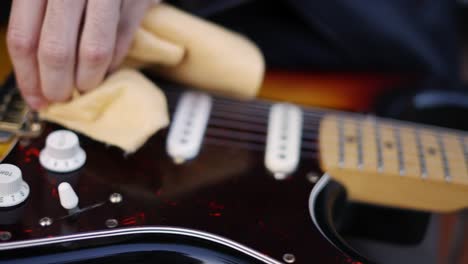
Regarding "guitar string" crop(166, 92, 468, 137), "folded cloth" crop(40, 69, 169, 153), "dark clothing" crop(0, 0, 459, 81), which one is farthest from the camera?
"dark clothing" crop(0, 0, 459, 81)

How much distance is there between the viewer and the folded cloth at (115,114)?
0.65 meters

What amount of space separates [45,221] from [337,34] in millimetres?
511

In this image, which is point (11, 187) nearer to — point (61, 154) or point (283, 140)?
point (61, 154)

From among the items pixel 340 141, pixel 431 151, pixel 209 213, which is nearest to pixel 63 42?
pixel 209 213

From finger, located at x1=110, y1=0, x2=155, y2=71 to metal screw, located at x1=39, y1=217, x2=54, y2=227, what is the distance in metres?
0.20

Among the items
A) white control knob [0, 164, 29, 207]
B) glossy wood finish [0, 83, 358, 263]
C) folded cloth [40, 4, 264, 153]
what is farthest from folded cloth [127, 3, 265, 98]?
white control knob [0, 164, 29, 207]

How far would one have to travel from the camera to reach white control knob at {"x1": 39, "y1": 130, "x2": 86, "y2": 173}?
1.97 feet

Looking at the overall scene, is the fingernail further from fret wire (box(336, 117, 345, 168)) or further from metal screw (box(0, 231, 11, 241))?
fret wire (box(336, 117, 345, 168))

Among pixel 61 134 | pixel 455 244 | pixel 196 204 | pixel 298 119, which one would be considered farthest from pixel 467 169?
pixel 61 134

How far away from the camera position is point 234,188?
63cm

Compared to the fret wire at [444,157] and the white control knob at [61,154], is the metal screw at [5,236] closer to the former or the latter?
the white control knob at [61,154]

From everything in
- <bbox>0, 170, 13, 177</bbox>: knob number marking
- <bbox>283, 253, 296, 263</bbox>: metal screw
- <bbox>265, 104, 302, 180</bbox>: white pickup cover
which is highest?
<bbox>265, 104, 302, 180</bbox>: white pickup cover

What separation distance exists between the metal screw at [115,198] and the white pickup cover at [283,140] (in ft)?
0.54

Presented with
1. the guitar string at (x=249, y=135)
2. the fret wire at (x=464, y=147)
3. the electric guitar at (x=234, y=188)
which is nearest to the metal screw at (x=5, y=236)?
the electric guitar at (x=234, y=188)
